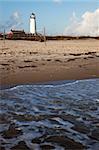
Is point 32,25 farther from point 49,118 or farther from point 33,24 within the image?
point 49,118

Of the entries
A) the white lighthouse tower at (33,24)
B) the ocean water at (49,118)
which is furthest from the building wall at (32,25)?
the ocean water at (49,118)

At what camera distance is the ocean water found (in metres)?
4.38

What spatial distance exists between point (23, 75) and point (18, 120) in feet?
19.6

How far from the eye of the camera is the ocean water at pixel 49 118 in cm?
438

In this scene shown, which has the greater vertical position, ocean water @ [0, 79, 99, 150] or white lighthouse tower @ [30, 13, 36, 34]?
white lighthouse tower @ [30, 13, 36, 34]

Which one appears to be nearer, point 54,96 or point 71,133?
point 71,133

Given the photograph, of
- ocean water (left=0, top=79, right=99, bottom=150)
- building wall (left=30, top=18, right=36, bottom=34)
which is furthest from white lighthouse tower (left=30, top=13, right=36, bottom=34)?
ocean water (left=0, top=79, right=99, bottom=150)

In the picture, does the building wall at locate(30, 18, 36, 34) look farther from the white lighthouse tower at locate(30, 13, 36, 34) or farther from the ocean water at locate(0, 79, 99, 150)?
the ocean water at locate(0, 79, 99, 150)

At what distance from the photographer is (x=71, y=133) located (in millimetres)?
4797

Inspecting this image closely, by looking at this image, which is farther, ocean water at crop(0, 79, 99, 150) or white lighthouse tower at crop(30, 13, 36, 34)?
white lighthouse tower at crop(30, 13, 36, 34)

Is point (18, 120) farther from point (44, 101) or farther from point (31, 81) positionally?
point (31, 81)

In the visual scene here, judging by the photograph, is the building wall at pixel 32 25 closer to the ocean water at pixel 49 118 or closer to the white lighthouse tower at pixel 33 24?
the white lighthouse tower at pixel 33 24

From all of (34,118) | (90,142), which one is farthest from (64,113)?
(90,142)

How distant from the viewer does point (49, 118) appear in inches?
221
